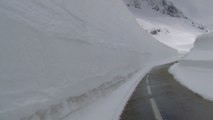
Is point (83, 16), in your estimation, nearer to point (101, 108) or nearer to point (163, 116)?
point (101, 108)

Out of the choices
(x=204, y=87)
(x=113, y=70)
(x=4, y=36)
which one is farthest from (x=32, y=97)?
(x=113, y=70)

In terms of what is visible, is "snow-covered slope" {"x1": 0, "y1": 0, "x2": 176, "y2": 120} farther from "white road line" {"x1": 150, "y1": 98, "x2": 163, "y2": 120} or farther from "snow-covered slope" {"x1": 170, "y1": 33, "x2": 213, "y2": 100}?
"snow-covered slope" {"x1": 170, "y1": 33, "x2": 213, "y2": 100}

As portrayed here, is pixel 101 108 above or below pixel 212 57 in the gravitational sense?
below

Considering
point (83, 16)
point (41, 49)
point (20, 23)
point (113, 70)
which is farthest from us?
point (113, 70)

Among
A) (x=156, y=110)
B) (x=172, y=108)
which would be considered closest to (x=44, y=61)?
(x=156, y=110)

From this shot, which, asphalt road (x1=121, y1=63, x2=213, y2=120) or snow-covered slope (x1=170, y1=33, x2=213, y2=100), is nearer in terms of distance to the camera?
asphalt road (x1=121, y1=63, x2=213, y2=120)

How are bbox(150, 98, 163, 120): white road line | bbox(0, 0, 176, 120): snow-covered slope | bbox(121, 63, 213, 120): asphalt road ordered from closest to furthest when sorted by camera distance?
bbox(0, 0, 176, 120): snow-covered slope, bbox(121, 63, 213, 120): asphalt road, bbox(150, 98, 163, 120): white road line

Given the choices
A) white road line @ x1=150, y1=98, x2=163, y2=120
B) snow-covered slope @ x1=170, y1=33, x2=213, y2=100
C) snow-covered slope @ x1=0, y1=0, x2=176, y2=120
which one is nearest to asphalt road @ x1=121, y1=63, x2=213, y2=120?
white road line @ x1=150, y1=98, x2=163, y2=120

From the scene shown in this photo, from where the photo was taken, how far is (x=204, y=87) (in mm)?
11891

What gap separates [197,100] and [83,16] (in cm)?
606

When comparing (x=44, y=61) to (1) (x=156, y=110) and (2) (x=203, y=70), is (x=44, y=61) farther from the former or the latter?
(2) (x=203, y=70)

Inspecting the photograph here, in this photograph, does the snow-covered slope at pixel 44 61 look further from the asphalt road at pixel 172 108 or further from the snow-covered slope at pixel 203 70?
the snow-covered slope at pixel 203 70

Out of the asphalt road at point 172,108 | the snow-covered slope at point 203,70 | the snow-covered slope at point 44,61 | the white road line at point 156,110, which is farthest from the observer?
the snow-covered slope at point 203,70

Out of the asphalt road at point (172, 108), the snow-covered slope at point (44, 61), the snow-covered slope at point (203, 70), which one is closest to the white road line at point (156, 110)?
the asphalt road at point (172, 108)
